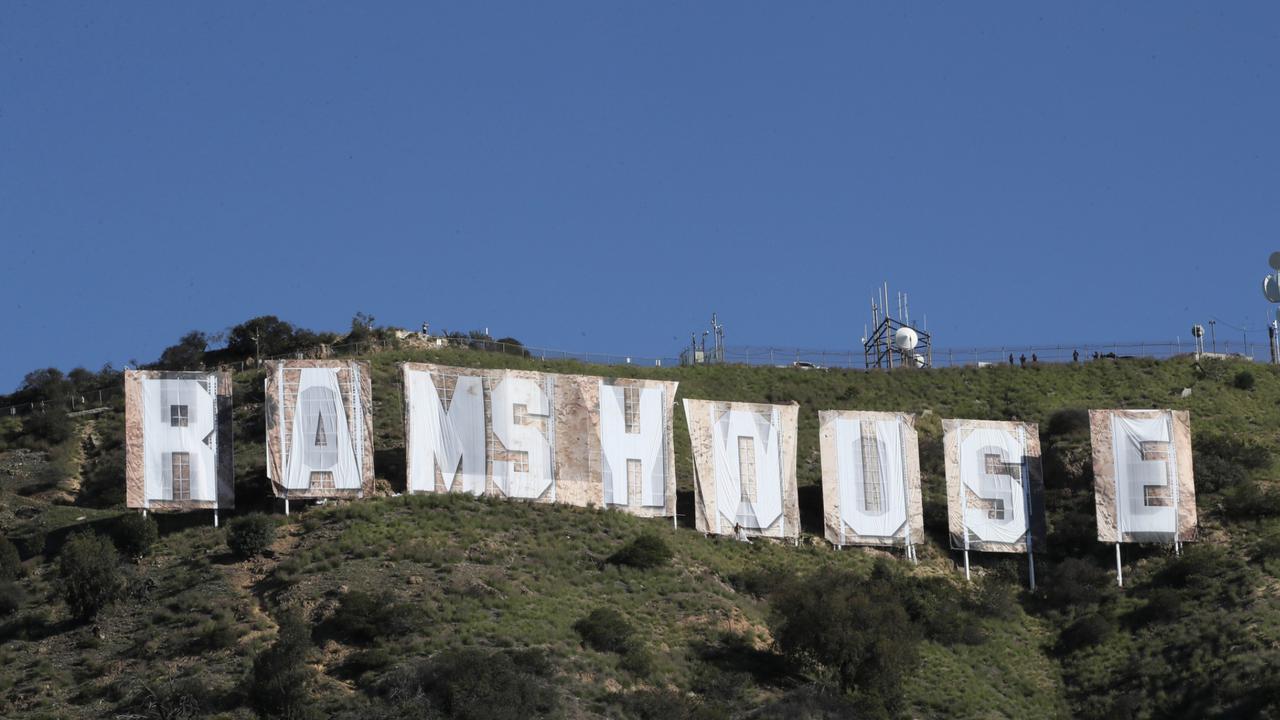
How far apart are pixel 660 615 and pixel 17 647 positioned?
22.1 m

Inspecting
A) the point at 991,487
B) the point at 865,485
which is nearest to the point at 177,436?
the point at 865,485

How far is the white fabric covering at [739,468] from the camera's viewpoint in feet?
275

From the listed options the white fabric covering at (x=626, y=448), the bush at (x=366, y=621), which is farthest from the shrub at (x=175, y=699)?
the white fabric covering at (x=626, y=448)

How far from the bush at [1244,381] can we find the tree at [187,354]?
176 ft

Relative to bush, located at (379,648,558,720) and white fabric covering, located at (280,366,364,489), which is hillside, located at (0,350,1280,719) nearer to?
bush, located at (379,648,558,720)

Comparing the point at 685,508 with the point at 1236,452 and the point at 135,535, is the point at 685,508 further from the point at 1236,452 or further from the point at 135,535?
the point at 1236,452

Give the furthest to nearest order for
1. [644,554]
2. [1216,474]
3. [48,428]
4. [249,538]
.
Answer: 1. [48,428]
2. [1216,474]
3. [644,554]
4. [249,538]

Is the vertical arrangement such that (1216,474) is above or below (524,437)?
below

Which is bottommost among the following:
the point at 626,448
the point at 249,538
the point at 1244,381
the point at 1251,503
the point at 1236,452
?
the point at 1251,503

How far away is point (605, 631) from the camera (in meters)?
70.7

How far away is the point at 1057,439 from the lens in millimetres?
93938

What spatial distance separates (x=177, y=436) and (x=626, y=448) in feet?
58.5

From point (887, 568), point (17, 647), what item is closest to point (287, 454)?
point (17, 647)

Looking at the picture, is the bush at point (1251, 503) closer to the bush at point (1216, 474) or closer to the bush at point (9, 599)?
the bush at point (1216, 474)
